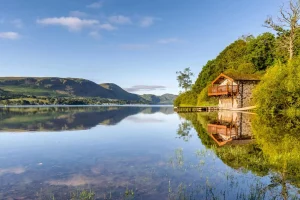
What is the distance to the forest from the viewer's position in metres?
32.2

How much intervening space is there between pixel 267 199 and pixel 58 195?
5828mm

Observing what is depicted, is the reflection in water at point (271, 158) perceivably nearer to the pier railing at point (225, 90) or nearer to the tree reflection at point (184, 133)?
the tree reflection at point (184, 133)

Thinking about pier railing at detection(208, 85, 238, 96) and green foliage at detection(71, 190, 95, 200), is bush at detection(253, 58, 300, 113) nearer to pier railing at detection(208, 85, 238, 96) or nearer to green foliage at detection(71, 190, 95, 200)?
pier railing at detection(208, 85, 238, 96)

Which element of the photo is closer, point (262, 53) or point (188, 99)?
point (262, 53)

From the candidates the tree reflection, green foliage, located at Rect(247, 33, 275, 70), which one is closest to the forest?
green foliage, located at Rect(247, 33, 275, 70)

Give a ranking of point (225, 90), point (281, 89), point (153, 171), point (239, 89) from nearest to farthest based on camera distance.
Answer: point (153, 171) → point (281, 89) → point (239, 89) → point (225, 90)

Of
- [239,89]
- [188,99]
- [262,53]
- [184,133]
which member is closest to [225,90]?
[239,89]

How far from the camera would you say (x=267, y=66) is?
211 feet

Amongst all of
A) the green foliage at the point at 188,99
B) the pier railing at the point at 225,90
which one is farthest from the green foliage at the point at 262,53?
the green foliage at the point at 188,99

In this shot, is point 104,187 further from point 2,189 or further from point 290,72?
point 290,72

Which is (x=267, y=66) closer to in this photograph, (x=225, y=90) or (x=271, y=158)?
(x=225, y=90)

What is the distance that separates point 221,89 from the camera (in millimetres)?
53531

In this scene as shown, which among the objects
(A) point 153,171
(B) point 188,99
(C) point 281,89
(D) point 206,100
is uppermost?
(C) point 281,89

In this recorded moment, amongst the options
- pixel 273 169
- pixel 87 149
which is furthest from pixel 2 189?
A: pixel 273 169
